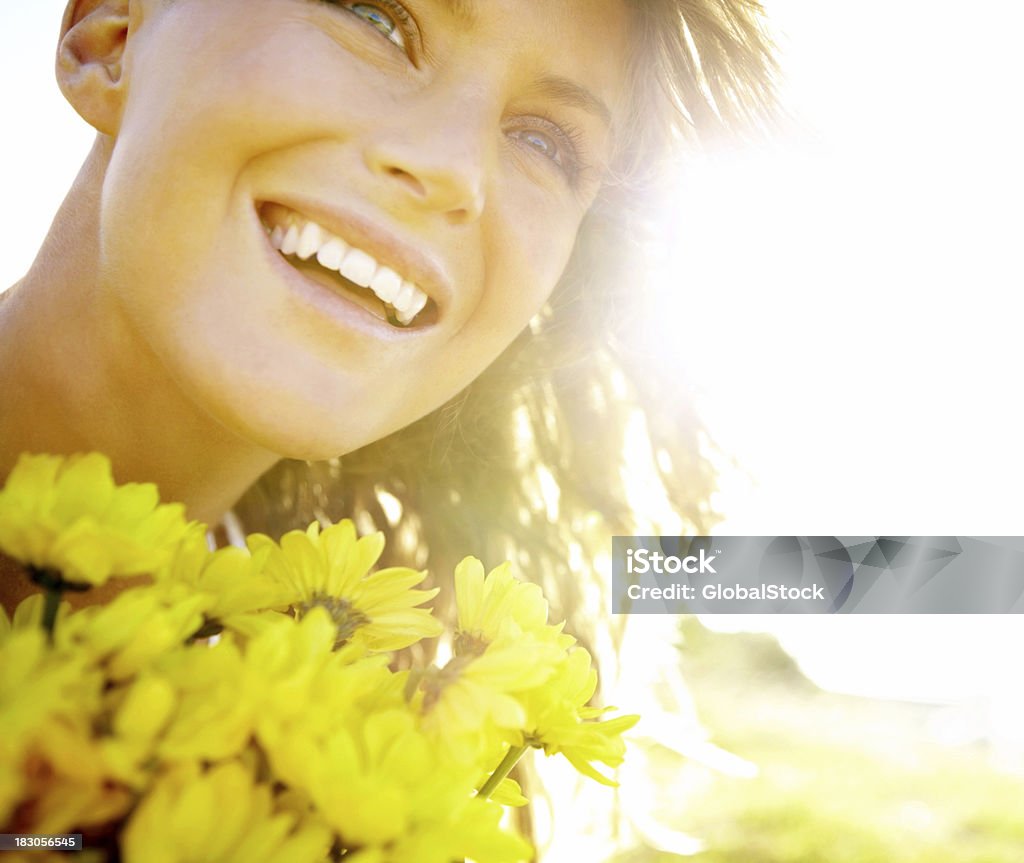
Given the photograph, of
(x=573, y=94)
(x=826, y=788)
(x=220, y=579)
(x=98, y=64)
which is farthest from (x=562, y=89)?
(x=826, y=788)

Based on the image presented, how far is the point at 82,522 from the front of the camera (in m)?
0.27

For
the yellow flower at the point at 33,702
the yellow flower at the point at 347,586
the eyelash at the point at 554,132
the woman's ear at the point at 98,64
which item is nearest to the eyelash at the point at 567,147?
the eyelash at the point at 554,132

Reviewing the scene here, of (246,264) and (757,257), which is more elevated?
(757,257)

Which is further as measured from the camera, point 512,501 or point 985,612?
point 512,501

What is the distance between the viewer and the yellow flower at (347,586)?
0.38m

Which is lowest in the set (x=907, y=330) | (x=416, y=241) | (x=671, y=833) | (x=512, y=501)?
(x=671, y=833)

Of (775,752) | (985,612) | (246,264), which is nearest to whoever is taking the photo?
(246,264)

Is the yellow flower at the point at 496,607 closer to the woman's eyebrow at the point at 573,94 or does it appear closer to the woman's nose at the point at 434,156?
the woman's nose at the point at 434,156

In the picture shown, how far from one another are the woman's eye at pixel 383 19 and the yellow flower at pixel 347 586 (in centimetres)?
37

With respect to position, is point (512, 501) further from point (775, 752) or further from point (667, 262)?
point (775, 752)

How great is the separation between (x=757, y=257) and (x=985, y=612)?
Result: 0.45 m

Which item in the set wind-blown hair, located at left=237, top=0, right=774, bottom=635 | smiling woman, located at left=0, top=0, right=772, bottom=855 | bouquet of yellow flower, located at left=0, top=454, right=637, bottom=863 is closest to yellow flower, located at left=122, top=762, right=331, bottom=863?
bouquet of yellow flower, located at left=0, top=454, right=637, bottom=863

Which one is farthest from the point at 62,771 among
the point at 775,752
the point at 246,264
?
the point at 775,752

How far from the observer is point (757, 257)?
1067 millimetres
